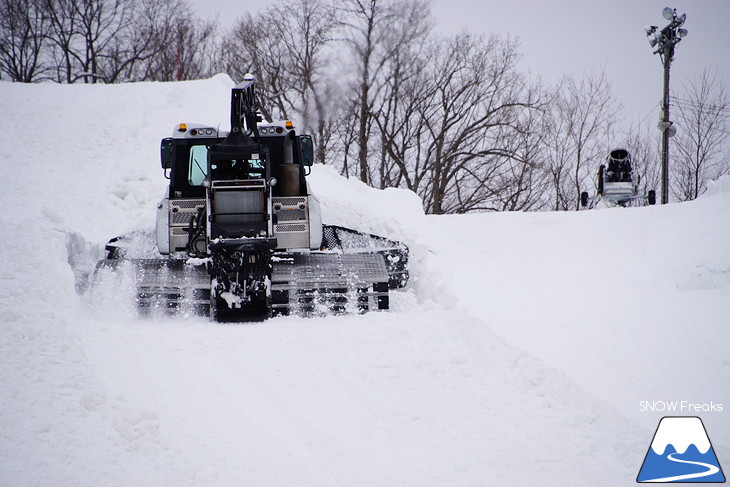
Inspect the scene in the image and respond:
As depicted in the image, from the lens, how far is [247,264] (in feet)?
26.7

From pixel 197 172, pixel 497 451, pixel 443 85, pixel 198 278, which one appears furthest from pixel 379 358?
pixel 443 85

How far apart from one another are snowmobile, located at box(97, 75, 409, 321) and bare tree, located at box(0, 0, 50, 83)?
92.2 ft

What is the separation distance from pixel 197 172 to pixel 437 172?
23.6 metres

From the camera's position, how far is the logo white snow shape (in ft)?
13.8

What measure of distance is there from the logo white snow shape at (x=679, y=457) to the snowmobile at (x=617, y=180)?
54.8 feet

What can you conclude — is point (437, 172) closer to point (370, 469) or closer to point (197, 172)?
point (197, 172)

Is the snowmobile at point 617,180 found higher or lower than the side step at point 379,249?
higher

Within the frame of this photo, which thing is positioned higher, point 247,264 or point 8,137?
point 8,137

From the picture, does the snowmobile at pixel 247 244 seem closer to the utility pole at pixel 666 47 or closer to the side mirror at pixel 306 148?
the side mirror at pixel 306 148

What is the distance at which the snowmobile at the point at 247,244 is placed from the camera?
8.15 metres

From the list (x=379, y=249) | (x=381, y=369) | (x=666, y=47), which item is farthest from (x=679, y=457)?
(x=666, y=47)

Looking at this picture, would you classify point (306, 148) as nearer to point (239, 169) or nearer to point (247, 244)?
point (239, 169)

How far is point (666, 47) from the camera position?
23156 millimetres

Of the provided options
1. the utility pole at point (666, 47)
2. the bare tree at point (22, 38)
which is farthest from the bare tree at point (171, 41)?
the utility pole at point (666, 47)
